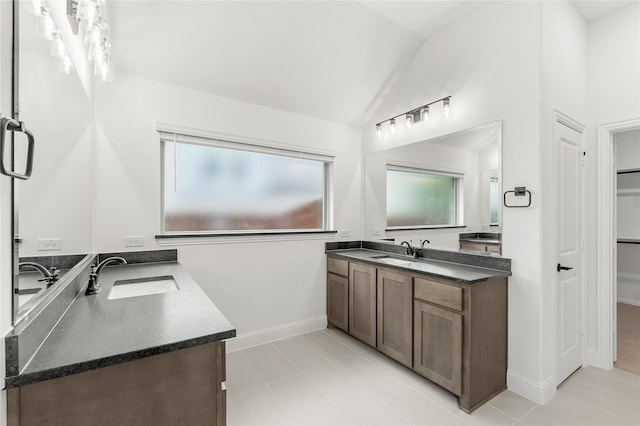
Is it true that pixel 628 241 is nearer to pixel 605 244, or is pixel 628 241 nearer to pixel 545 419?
pixel 605 244

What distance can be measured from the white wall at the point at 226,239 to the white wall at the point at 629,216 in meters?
3.53

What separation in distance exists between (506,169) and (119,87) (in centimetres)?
315

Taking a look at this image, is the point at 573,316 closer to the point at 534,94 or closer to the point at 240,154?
the point at 534,94

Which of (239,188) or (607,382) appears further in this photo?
(239,188)

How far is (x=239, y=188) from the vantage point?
303cm

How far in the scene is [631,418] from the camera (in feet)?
6.15

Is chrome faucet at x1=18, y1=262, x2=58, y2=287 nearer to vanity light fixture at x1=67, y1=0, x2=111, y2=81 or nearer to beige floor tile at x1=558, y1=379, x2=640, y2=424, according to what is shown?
vanity light fixture at x1=67, y1=0, x2=111, y2=81

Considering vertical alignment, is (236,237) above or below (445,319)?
above

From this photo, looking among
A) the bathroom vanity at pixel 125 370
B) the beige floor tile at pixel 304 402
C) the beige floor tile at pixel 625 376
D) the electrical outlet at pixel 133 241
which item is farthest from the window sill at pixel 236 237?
the beige floor tile at pixel 625 376

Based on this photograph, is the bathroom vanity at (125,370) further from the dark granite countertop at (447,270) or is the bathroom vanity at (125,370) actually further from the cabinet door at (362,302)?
the cabinet door at (362,302)

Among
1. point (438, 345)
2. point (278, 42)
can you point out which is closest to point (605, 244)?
point (438, 345)

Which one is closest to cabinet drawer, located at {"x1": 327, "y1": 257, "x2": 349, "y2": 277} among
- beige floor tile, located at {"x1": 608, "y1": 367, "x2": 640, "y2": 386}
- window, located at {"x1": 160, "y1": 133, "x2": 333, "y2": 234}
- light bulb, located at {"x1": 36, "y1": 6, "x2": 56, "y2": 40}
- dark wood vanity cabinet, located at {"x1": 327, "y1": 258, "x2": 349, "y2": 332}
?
dark wood vanity cabinet, located at {"x1": 327, "y1": 258, "x2": 349, "y2": 332}

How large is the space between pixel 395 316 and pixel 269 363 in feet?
3.96

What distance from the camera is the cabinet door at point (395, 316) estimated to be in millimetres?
2408
